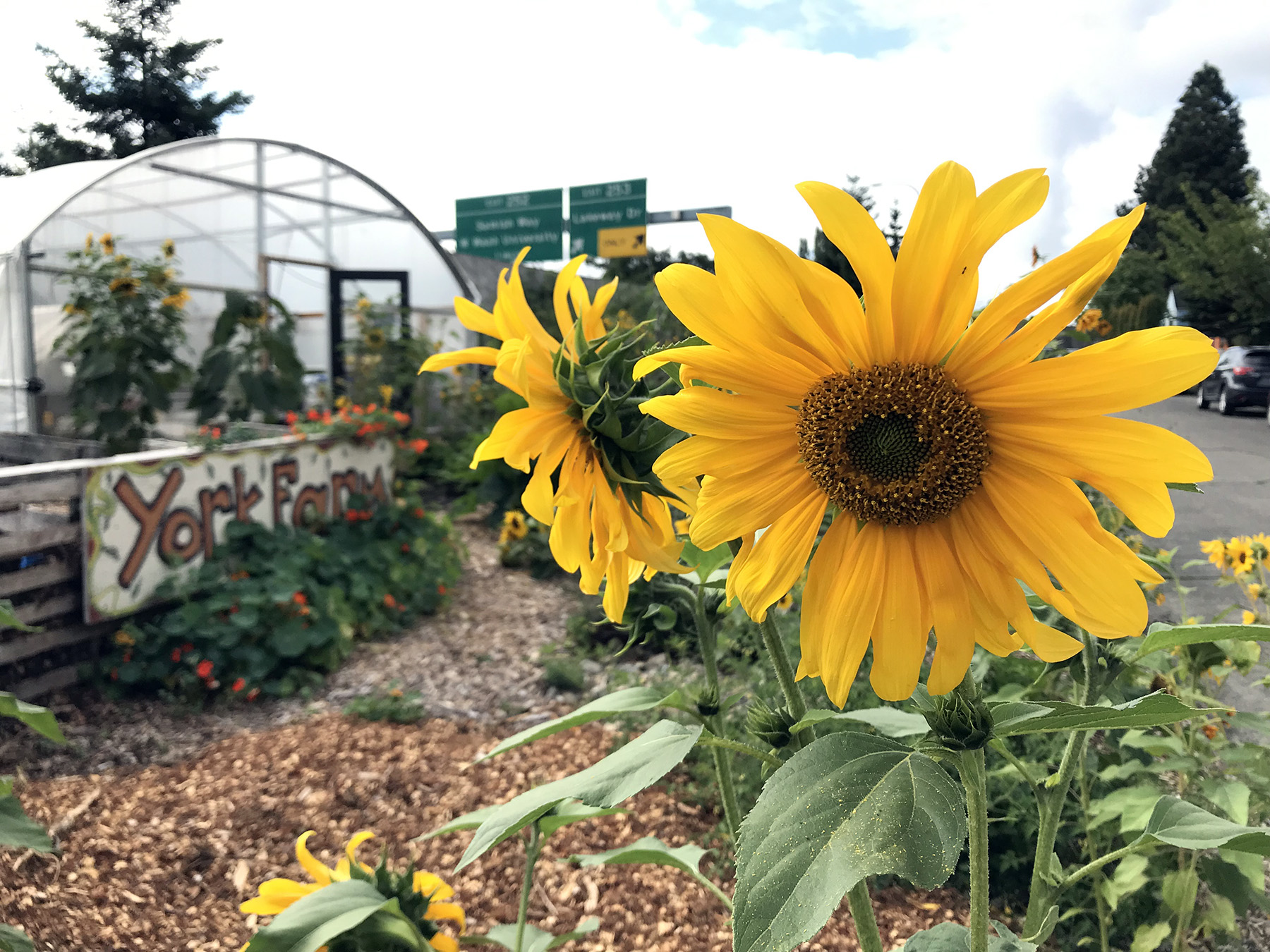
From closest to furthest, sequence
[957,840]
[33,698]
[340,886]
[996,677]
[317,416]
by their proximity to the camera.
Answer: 1. [957,840]
2. [340,886]
3. [996,677]
4. [33,698]
5. [317,416]

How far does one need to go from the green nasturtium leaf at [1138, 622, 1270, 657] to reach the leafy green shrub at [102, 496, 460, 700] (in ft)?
12.0

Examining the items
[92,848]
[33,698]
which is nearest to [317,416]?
[33,698]

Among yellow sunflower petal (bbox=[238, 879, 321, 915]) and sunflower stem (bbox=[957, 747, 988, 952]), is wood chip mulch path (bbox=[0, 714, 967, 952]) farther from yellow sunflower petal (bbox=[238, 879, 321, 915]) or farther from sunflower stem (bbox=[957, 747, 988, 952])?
sunflower stem (bbox=[957, 747, 988, 952])

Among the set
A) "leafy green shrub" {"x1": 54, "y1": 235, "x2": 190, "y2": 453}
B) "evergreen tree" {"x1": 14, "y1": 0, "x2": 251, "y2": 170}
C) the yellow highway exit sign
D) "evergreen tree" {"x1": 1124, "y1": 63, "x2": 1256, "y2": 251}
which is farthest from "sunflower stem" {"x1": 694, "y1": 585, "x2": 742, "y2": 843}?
"evergreen tree" {"x1": 14, "y1": 0, "x2": 251, "y2": 170}

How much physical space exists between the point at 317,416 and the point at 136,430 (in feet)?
3.69

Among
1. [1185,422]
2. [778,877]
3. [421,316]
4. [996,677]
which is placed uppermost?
[421,316]

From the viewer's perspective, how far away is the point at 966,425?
551 mm

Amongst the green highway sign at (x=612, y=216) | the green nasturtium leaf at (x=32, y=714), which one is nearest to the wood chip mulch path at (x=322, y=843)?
the green nasturtium leaf at (x=32, y=714)

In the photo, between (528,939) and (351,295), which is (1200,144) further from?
(528,939)

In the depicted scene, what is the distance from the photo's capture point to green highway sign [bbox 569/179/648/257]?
1273 centimetres

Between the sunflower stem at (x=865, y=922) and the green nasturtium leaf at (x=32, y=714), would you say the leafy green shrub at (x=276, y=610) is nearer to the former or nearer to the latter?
the green nasturtium leaf at (x=32, y=714)

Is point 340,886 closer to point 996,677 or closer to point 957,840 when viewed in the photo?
point 957,840

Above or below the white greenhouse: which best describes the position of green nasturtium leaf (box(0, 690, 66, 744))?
below

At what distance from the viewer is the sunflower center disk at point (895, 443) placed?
21.7 inches
